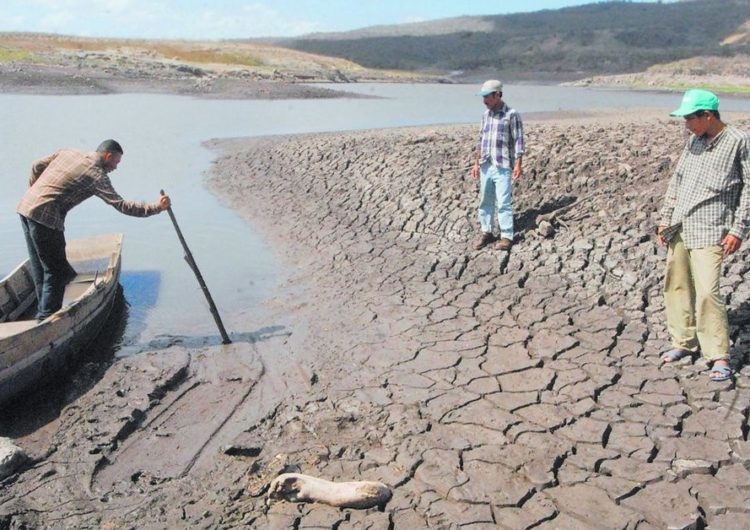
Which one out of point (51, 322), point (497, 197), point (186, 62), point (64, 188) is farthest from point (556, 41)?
point (51, 322)

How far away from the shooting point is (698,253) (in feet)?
16.3

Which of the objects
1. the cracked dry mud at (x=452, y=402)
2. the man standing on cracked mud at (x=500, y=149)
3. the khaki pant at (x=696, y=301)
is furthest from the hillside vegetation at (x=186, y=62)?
the khaki pant at (x=696, y=301)

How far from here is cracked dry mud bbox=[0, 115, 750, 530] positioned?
13.5 feet

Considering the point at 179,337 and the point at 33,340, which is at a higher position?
the point at 33,340

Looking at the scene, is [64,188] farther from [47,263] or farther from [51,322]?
[51,322]

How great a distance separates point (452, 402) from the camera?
5.25 m

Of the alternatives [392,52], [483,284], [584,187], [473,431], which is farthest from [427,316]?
[392,52]

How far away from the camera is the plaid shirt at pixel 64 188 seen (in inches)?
244

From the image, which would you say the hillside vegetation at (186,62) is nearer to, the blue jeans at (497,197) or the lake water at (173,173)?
the lake water at (173,173)

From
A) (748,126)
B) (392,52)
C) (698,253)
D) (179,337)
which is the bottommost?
(179,337)

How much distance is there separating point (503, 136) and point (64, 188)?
15.4 feet

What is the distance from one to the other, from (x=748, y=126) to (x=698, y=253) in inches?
316

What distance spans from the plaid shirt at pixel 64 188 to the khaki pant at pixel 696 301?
191 inches

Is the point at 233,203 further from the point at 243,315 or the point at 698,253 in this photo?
the point at 698,253
